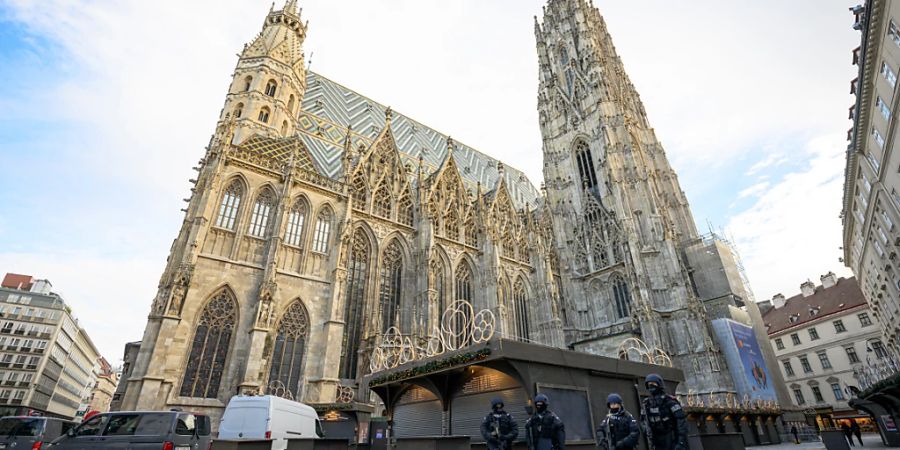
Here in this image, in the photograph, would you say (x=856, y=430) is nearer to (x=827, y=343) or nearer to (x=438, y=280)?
(x=438, y=280)

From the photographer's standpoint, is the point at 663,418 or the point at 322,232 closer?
the point at 663,418

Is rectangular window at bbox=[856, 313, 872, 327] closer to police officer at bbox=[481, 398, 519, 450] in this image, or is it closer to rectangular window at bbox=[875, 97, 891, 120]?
rectangular window at bbox=[875, 97, 891, 120]

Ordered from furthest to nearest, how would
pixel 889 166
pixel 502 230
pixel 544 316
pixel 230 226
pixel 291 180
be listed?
pixel 502 230 < pixel 544 316 < pixel 291 180 < pixel 230 226 < pixel 889 166

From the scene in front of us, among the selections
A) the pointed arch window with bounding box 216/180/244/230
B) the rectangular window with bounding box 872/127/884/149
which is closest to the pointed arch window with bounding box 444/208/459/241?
the pointed arch window with bounding box 216/180/244/230

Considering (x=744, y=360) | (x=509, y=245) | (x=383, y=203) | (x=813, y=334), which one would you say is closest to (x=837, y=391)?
(x=813, y=334)

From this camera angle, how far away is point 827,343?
1455 inches

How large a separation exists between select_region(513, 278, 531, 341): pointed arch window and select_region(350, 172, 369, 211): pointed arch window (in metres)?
13.2

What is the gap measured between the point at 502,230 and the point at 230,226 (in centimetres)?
1923

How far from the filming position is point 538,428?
5.56 meters

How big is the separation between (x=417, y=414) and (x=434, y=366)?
225cm

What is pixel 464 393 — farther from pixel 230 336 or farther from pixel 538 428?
pixel 230 336

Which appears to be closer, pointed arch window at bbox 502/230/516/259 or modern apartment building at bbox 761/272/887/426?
pointed arch window at bbox 502/230/516/259

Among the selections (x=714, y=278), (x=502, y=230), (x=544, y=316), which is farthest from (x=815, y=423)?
(x=502, y=230)

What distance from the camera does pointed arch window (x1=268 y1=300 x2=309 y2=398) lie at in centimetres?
1695
